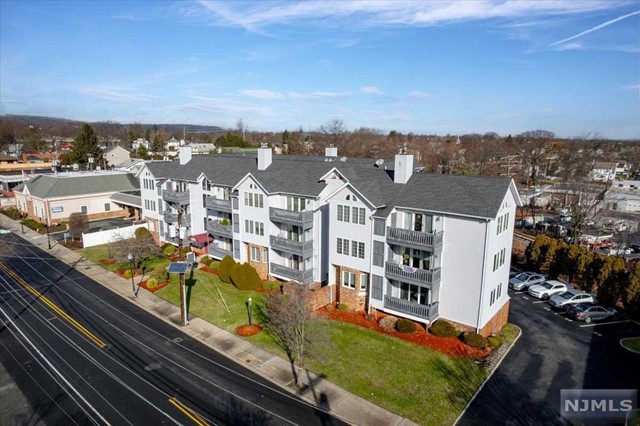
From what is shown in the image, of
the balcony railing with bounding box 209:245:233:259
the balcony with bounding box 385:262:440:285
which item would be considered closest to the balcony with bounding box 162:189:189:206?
the balcony railing with bounding box 209:245:233:259

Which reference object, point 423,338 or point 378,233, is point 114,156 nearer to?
point 378,233

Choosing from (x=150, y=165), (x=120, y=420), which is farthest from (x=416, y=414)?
(x=150, y=165)

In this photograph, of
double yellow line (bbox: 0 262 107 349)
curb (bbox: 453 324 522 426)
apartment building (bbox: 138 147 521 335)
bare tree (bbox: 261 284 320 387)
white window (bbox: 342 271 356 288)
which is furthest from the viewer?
white window (bbox: 342 271 356 288)

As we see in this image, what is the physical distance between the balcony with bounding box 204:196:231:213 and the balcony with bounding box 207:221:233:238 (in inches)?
68.9

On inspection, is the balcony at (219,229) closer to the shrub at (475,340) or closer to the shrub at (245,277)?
the shrub at (245,277)

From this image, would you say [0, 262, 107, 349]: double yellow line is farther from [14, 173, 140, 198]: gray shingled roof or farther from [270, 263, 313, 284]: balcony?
[14, 173, 140, 198]: gray shingled roof

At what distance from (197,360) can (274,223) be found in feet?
51.1

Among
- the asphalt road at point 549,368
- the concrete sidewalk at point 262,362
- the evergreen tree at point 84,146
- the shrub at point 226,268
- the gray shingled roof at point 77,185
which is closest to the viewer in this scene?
the concrete sidewalk at point 262,362

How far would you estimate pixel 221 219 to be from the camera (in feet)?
149

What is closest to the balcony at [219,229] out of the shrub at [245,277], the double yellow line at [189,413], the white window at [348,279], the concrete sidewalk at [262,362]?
the shrub at [245,277]

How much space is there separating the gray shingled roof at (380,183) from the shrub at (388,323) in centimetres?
825

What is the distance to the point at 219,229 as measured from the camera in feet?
145

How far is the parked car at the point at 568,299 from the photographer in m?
35.8

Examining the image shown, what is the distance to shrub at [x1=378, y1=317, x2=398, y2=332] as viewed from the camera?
30.8 meters
